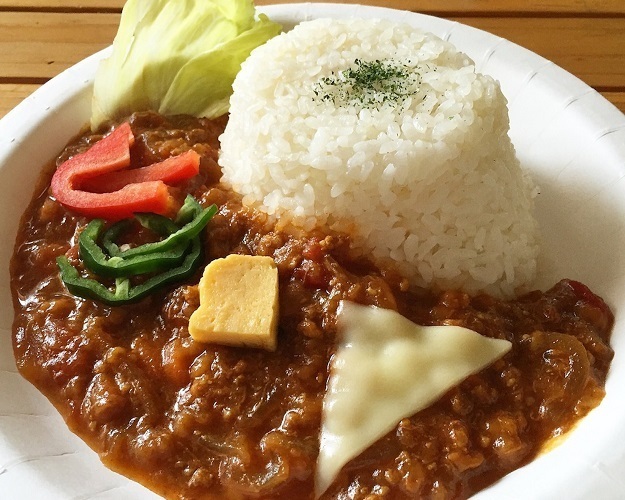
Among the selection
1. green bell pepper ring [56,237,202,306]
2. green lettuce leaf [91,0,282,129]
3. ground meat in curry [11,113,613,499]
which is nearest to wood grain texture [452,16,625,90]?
green lettuce leaf [91,0,282,129]

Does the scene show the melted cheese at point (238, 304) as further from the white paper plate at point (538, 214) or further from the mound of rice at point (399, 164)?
the white paper plate at point (538, 214)

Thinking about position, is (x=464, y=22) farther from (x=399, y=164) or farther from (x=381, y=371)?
(x=381, y=371)

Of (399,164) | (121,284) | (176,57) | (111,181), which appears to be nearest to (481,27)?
(176,57)

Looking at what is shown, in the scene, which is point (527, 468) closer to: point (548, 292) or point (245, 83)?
point (548, 292)

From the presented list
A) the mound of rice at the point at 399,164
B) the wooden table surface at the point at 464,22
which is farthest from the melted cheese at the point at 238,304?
the wooden table surface at the point at 464,22

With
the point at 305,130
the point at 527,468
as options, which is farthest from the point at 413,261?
the point at 527,468

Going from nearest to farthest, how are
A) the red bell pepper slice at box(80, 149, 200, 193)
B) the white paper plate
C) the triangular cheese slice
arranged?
the white paper plate
the triangular cheese slice
the red bell pepper slice at box(80, 149, 200, 193)

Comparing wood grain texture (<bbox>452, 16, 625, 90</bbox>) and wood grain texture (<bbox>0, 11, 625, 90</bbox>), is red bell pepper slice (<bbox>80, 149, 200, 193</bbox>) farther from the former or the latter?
wood grain texture (<bbox>452, 16, 625, 90</bbox>)
